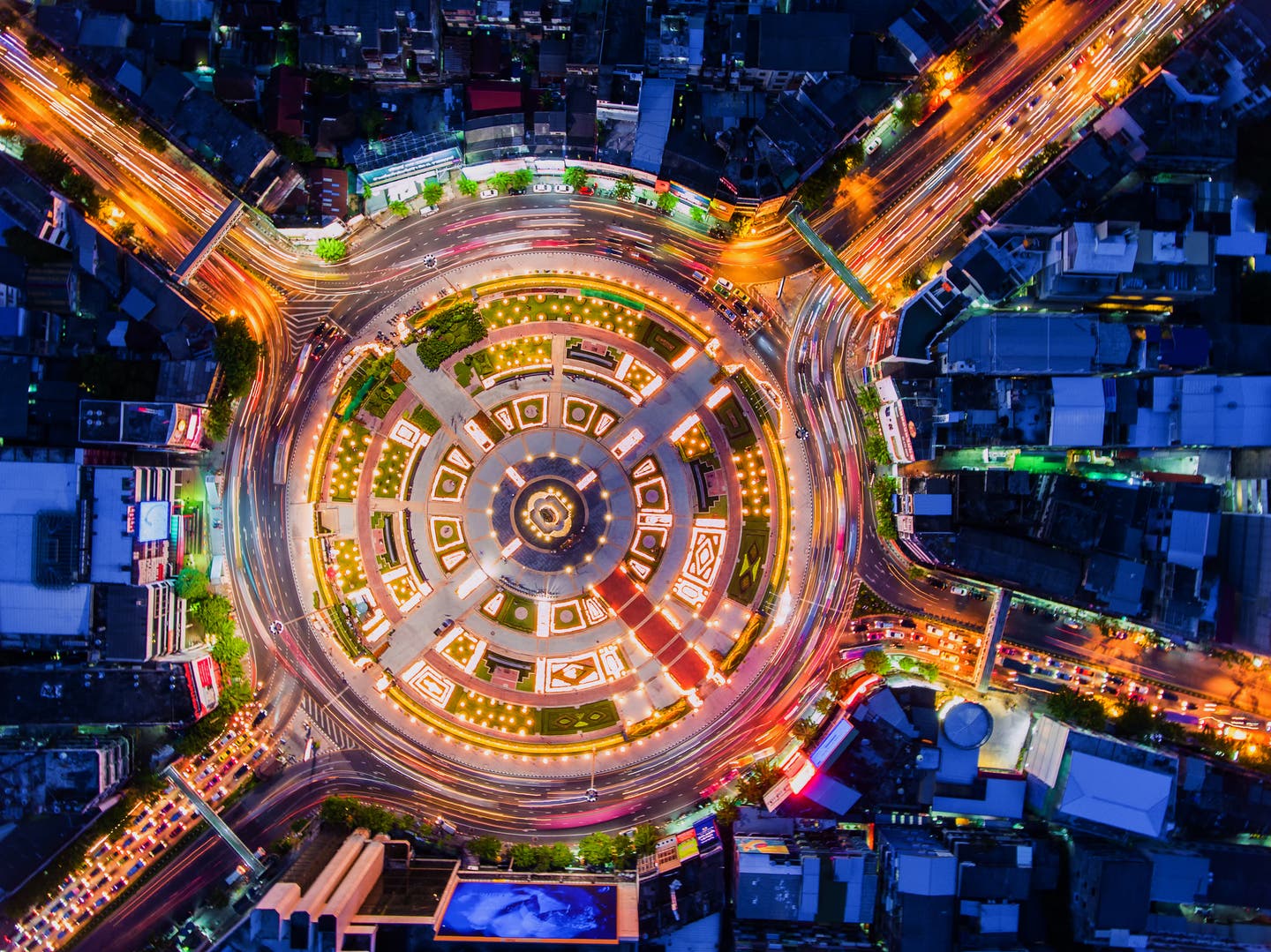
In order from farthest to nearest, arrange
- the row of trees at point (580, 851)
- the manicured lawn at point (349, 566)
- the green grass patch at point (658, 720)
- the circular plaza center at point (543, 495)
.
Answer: the manicured lawn at point (349, 566), the circular plaza center at point (543, 495), the green grass patch at point (658, 720), the row of trees at point (580, 851)

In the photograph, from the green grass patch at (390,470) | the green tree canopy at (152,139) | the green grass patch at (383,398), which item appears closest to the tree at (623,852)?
the green grass patch at (390,470)

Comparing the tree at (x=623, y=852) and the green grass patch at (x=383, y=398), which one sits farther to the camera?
the green grass patch at (x=383, y=398)

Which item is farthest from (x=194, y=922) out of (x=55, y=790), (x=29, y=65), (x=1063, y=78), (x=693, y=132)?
(x=1063, y=78)

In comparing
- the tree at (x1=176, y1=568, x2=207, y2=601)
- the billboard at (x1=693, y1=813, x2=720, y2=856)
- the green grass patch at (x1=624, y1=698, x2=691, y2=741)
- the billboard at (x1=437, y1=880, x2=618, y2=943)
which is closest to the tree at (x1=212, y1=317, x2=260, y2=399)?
the tree at (x1=176, y1=568, x2=207, y2=601)

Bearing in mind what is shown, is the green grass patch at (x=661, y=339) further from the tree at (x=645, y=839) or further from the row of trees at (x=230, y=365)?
the tree at (x=645, y=839)

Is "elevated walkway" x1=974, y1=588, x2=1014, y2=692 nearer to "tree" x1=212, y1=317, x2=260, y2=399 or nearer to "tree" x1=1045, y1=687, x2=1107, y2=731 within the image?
"tree" x1=1045, y1=687, x2=1107, y2=731

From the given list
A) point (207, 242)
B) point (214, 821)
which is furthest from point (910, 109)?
point (214, 821)
